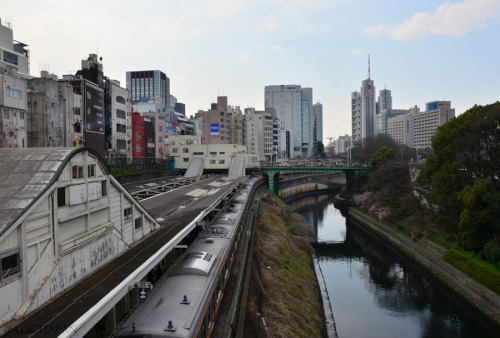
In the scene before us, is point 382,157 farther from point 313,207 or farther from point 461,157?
point 461,157

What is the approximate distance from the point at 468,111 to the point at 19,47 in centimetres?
6532

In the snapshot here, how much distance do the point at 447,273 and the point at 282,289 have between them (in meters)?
15.9

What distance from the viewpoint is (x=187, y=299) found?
11.9 meters

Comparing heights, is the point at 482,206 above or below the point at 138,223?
below

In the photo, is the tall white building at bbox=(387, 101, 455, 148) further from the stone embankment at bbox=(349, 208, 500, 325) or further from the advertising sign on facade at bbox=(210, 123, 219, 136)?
the stone embankment at bbox=(349, 208, 500, 325)

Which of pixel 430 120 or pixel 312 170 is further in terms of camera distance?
pixel 430 120

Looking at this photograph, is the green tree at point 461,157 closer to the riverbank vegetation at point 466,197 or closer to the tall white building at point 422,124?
the riverbank vegetation at point 466,197

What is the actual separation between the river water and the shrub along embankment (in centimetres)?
213

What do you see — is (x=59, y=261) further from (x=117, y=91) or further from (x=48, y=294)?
(x=117, y=91)

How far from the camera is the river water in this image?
24.1 meters

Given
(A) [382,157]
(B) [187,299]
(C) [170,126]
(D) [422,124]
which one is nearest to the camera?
(B) [187,299]

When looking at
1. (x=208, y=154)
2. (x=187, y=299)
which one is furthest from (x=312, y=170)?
(x=187, y=299)

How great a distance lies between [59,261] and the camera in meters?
12.4

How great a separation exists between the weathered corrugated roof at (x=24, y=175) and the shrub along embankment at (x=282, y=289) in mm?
9982
